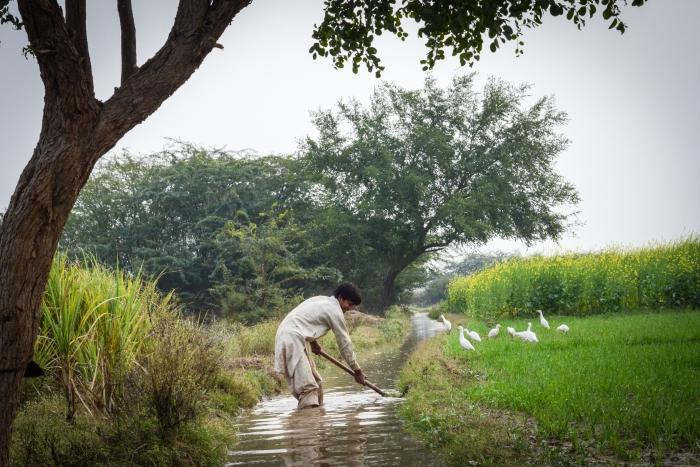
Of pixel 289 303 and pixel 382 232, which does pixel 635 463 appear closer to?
pixel 289 303

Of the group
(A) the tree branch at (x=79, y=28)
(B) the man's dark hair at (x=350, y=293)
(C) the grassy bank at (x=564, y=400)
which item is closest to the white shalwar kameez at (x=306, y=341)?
(B) the man's dark hair at (x=350, y=293)

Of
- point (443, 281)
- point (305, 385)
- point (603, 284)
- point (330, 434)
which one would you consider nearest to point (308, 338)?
point (305, 385)

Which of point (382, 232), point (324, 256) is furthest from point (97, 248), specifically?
point (382, 232)

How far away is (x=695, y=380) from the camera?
8.86m

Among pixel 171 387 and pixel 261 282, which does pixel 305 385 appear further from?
pixel 261 282

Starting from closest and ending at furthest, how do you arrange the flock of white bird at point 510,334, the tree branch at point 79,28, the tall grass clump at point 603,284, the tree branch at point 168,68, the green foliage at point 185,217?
1. the tree branch at point 168,68
2. the tree branch at point 79,28
3. the flock of white bird at point 510,334
4. the tall grass clump at point 603,284
5. the green foliage at point 185,217

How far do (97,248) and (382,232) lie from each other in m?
16.4

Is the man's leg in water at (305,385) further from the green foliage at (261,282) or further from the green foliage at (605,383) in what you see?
the green foliage at (261,282)

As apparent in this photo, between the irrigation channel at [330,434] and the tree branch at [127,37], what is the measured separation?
4081 mm

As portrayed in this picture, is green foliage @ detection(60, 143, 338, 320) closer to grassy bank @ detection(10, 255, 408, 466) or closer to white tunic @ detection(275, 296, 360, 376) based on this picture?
white tunic @ detection(275, 296, 360, 376)

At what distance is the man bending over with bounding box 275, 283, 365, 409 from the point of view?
32.0 ft

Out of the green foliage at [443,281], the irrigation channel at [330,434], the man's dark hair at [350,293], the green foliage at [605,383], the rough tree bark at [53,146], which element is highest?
the green foliage at [443,281]

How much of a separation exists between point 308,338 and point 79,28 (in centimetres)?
543

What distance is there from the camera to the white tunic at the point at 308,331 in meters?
9.74
